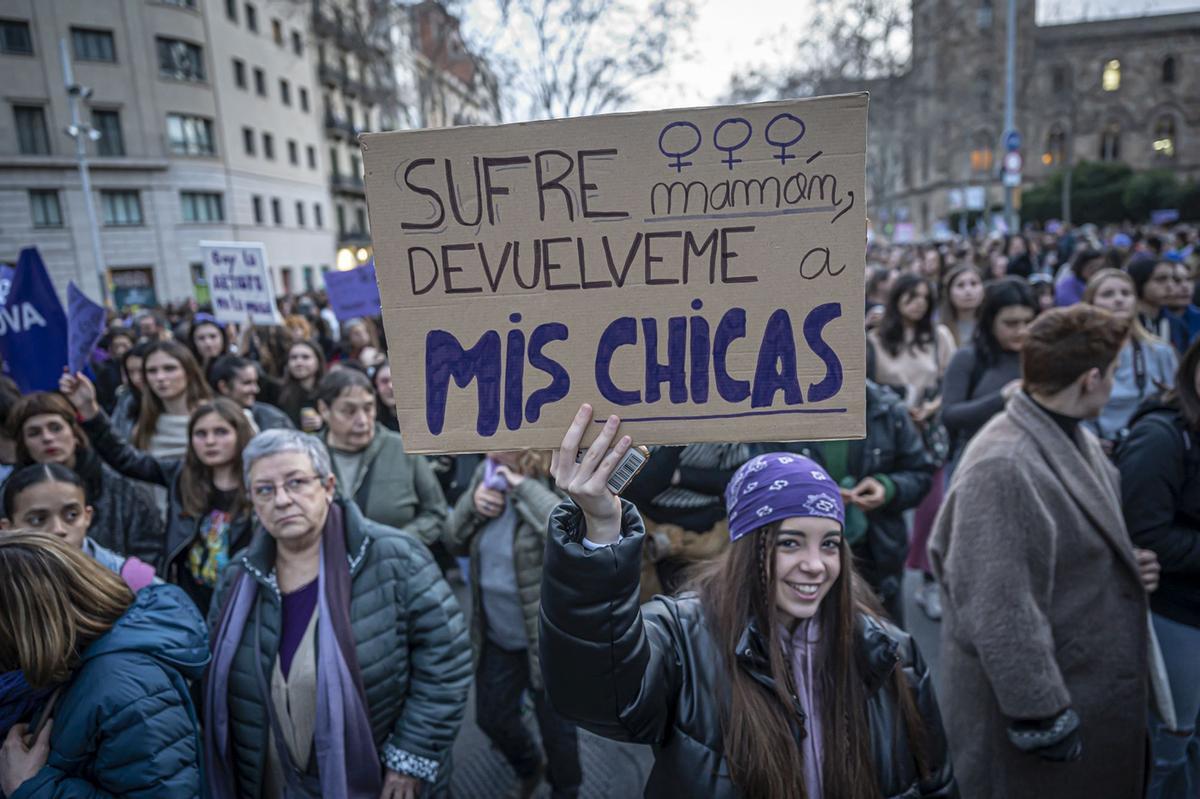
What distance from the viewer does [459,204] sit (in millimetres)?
1382

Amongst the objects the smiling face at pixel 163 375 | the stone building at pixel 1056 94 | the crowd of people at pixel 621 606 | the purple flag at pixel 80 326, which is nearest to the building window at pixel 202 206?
the purple flag at pixel 80 326

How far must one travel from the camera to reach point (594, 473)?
1.33m

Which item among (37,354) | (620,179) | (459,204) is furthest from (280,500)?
(37,354)

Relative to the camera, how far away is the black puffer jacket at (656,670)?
131 cm

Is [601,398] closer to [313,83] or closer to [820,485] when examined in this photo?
[820,485]

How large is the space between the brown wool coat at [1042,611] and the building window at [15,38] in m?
34.7

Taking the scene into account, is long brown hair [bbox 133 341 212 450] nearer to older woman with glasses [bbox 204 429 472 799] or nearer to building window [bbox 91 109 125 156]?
older woman with glasses [bbox 204 429 472 799]

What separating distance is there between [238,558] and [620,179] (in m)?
1.81

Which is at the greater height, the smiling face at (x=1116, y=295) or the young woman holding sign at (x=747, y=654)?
the smiling face at (x=1116, y=295)

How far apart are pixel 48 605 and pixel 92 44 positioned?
33.8 meters

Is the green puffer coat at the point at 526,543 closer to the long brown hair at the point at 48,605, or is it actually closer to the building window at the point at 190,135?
the long brown hair at the point at 48,605

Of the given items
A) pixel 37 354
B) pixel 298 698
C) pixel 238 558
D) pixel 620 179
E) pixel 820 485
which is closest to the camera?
pixel 620 179

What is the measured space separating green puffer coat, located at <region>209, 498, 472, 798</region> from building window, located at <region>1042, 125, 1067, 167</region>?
57381 mm

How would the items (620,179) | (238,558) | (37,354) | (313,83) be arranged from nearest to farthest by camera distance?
(620,179)
(238,558)
(37,354)
(313,83)
